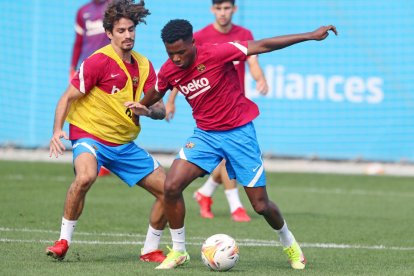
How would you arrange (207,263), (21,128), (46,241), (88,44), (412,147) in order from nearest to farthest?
(207,263)
(46,241)
(88,44)
(412,147)
(21,128)

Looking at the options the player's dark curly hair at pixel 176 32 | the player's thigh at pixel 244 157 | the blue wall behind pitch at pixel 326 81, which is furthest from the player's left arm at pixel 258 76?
the blue wall behind pitch at pixel 326 81

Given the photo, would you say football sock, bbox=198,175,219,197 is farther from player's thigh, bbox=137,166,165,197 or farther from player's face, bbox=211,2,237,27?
player's thigh, bbox=137,166,165,197

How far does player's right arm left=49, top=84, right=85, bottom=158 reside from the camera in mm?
8953

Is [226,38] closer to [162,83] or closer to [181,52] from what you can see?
[162,83]

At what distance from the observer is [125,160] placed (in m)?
9.54

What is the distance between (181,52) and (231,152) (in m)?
0.96

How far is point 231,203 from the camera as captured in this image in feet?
43.1

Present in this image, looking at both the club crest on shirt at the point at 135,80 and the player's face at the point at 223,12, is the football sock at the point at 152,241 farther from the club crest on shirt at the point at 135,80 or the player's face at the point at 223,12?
the player's face at the point at 223,12

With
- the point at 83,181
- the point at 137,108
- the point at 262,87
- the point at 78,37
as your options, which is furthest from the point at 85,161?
the point at 78,37

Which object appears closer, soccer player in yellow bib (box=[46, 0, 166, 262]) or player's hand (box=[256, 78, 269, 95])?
soccer player in yellow bib (box=[46, 0, 166, 262])

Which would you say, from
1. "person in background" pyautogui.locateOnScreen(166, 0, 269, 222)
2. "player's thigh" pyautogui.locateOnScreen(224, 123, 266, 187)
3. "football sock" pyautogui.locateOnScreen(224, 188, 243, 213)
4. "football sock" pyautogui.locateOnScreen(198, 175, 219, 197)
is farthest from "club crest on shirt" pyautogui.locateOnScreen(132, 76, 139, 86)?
"football sock" pyautogui.locateOnScreen(198, 175, 219, 197)

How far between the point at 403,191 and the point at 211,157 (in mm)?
7969

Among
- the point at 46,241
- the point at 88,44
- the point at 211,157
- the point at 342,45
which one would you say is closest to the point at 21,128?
the point at 88,44

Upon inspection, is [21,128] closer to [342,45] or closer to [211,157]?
[342,45]
